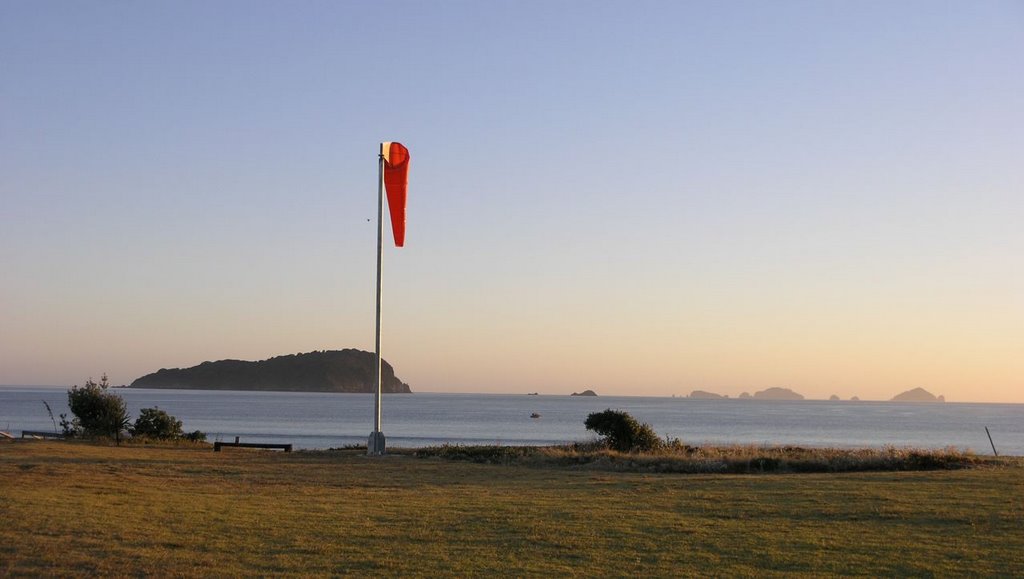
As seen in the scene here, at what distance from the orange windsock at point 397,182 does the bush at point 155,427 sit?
13.7 m

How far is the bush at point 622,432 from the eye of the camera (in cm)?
3641

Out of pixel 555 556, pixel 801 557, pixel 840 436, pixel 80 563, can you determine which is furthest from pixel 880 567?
pixel 840 436

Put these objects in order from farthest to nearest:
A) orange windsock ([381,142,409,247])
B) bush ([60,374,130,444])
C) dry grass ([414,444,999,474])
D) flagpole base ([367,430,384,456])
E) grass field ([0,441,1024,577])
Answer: bush ([60,374,130,444]) → orange windsock ([381,142,409,247]) → flagpole base ([367,430,384,456]) → dry grass ([414,444,999,474]) → grass field ([0,441,1024,577])

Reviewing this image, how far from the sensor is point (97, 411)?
120 ft

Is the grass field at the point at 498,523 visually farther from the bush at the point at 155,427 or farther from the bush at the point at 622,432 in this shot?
the bush at the point at 155,427

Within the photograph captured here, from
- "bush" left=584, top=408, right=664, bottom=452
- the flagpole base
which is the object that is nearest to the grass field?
the flagpole base

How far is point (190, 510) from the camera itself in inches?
640

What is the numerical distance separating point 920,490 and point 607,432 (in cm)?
1845

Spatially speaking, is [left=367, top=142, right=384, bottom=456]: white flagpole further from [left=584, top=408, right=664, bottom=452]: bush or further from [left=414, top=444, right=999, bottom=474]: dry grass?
[left=584, top=408, right=664, bottom=452]: bush

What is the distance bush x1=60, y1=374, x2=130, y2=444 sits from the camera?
118 feet

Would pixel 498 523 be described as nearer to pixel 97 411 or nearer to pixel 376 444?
pixel 376 444

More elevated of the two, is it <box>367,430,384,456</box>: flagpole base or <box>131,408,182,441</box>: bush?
<box>131,408,182,441</box>: bush

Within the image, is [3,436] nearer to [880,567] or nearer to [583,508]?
[583,508]

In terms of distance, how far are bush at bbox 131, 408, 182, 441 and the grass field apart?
14146mm
